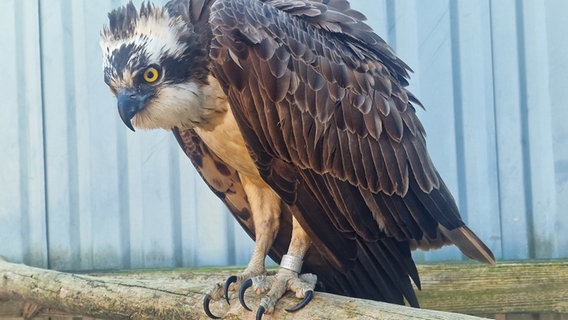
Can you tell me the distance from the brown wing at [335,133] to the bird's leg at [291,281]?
11 centimetres

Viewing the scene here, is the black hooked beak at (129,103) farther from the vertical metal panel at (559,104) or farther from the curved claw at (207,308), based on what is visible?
the vertical metal panel at (559,104)

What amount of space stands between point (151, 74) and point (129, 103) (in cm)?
12

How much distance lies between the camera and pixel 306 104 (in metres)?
2.18

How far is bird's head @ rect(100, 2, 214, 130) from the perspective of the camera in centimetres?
214

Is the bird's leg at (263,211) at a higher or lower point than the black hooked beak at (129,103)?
lower

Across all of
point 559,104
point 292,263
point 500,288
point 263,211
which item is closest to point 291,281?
point 292,263

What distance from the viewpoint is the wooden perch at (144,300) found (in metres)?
1.77

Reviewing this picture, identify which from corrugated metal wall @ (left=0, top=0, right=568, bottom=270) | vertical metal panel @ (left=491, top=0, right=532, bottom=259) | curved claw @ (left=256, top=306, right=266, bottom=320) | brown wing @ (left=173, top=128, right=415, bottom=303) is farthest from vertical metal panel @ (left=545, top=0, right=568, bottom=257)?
curved claw @ (left=256, top=306, right=266, bottom=320)

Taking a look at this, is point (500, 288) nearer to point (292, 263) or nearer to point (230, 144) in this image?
point (292, 263)

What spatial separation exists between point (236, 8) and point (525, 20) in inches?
68.8

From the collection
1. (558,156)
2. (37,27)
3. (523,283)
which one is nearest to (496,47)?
(558,156)

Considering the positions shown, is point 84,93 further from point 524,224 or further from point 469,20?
point 524,224

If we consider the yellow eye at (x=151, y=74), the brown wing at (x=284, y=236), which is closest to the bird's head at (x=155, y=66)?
the yellow eye at (x=151, y=74)

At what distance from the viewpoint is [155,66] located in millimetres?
2146
